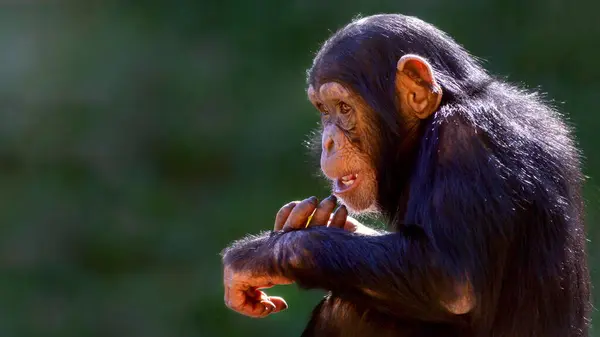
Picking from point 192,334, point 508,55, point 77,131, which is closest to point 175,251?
point 192,334

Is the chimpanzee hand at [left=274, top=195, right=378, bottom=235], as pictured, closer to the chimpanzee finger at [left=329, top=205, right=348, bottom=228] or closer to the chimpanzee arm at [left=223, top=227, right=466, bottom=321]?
the chimpanzee finger at [left=329, top=205, right=348, bottom=228]

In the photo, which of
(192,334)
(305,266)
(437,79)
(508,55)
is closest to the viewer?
(305,266)

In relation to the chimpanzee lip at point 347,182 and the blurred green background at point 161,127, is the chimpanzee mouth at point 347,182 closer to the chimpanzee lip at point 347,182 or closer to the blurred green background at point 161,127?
the chimpanzee lip at point 347,182

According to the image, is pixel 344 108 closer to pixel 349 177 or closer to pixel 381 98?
pixel 381 98

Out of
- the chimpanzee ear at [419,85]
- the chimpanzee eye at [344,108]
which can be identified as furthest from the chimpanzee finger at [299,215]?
the chimpanzee ear at [419,85]

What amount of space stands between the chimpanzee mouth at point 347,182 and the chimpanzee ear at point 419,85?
1.44ft

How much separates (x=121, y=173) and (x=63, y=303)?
4.85ft

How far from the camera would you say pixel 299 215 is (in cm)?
488

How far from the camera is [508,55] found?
424 inches

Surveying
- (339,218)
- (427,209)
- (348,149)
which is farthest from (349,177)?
(427,209)

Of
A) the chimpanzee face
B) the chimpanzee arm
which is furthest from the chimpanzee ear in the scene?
the chimpanzee arm

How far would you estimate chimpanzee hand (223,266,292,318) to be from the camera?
4.69 m

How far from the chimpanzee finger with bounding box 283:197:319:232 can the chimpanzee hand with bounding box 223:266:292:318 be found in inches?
11.4

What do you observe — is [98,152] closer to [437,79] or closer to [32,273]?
[32,273]
